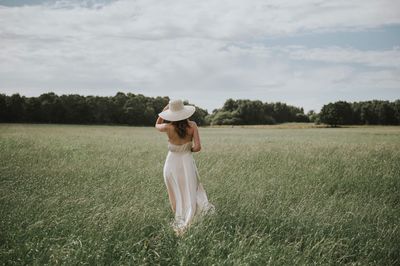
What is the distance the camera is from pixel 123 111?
85.4 m

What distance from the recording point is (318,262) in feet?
17.2

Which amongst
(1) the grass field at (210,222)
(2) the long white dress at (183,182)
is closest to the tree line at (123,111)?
(1) the grass field at (210,222)

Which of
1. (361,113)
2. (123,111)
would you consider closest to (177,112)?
(123,111)

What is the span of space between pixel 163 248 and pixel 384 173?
374 inches

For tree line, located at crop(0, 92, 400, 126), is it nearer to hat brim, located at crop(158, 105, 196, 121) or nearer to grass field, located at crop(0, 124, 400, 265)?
grass field, located at crop(0, 124, 400, 265)

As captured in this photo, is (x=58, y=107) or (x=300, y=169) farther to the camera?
(x=58, y=107)

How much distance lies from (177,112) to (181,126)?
263mm

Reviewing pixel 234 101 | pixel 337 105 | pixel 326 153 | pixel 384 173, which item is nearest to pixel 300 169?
pixel 384 173

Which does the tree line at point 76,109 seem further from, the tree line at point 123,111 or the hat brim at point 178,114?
the hat brim at point 178,114

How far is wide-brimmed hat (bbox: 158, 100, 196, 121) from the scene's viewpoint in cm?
637

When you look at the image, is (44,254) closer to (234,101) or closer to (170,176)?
(170,176)

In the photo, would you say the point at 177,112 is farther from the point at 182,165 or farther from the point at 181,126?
the point at 182,165

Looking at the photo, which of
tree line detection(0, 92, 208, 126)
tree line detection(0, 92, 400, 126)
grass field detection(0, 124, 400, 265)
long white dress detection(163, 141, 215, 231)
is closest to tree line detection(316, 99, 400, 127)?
tree line detection(0, 92, 400, 126)

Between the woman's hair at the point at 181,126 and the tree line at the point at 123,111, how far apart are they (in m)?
78.9
